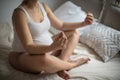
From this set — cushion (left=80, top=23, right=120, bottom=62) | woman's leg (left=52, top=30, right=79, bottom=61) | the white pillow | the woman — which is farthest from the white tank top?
the white pillow

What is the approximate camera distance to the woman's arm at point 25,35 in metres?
1.33

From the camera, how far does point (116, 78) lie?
1.52m

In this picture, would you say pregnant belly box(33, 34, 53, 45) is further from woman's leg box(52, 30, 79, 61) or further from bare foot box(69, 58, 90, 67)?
bare foot box(69, 58, 90, 67)

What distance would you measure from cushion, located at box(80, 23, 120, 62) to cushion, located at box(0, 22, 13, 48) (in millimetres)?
648

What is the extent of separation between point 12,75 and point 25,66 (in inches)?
4.0

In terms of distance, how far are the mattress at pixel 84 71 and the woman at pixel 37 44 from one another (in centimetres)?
4

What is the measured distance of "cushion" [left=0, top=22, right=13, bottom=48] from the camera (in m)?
1.81

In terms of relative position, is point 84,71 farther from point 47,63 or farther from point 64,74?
point 47,63

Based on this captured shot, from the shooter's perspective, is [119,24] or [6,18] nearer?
[119,24]

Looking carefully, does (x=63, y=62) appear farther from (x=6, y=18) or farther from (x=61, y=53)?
(x=6, y=18)

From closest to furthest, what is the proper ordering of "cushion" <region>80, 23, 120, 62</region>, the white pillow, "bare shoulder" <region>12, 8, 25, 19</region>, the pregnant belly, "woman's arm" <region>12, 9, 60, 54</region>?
"woman's arm" <region>12, 9, 60, 54</region>
"bare shoulder" <region>12, 8, 25, 19</region>
the pregnant belly
"cushion" <region>80, 23, 120, 62</region>
the white pillow

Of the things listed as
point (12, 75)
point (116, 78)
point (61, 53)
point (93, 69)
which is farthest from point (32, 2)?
point (116, 78)

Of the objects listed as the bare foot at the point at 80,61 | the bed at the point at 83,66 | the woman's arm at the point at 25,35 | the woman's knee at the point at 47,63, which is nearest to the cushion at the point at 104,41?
A: the bed at the point at 83,66

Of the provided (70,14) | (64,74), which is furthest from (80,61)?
(70,14)
